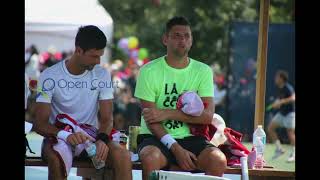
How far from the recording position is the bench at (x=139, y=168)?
6.55 metres

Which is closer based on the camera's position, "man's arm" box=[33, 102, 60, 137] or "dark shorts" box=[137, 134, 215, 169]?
"man's arm" box=[33, 102, 60, 137]

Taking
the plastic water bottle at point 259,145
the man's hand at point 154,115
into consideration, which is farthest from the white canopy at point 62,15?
the man's hand at point 154,115

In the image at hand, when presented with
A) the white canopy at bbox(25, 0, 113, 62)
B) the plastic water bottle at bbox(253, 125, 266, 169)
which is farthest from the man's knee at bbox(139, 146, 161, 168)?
the white canopy at bbox(25, 0, 113, 62)

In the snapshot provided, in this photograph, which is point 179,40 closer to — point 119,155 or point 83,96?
point 83,96

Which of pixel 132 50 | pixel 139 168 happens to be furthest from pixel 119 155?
pixel 132 50

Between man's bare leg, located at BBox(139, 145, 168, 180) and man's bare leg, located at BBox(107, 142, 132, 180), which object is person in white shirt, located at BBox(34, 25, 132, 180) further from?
man's bare leg, located at BBox(139, 145, 168, 180)

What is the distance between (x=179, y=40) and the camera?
267 inches

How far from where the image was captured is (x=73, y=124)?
6477 millimetres

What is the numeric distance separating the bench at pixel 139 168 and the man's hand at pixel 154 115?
35 cm

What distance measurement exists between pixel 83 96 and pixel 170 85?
68cm

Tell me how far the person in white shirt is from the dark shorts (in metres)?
0.27

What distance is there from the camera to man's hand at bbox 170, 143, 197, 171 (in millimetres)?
6461

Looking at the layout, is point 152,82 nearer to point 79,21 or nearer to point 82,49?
point 82,49

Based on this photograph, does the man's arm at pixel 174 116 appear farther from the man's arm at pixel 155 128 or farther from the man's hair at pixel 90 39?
the man's hair at pixel 90 39
